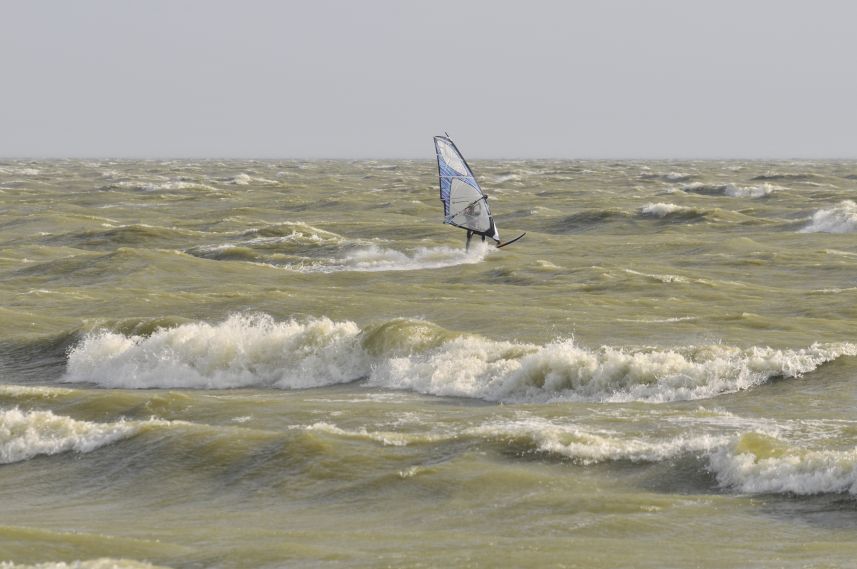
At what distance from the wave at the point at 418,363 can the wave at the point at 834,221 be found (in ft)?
100.0

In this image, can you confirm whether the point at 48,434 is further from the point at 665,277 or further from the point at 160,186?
the point at 160,186

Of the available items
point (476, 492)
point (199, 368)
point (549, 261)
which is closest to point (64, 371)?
point (199, 368)

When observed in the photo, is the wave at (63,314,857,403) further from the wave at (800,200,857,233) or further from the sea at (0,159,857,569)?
the wave at (800,200,857,233)

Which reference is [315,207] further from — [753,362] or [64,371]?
[753,362]

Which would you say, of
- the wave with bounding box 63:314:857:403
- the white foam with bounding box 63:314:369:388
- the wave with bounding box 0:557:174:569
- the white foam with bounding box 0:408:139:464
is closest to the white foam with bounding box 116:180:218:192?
the wave with bounding box 63:314:857:403

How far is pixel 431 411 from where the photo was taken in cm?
1802

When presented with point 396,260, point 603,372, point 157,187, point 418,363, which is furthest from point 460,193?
point 157,187

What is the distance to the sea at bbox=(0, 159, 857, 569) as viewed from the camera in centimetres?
1116

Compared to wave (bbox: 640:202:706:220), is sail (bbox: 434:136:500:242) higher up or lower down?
higher up

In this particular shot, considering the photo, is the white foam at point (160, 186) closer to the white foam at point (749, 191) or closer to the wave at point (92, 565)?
the white foam at point (749, 191)

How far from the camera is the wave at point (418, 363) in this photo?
63.2ft

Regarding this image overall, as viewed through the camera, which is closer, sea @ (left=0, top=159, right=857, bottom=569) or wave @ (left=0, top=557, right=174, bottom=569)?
wave @ (left=0, top=557, right=174, bottom=569)

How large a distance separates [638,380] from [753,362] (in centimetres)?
212

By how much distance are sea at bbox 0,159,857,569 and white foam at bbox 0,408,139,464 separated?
0.16ft
